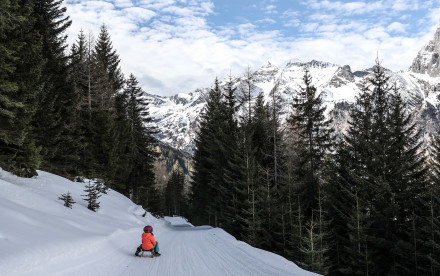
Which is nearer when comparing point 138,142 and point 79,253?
point 79,253

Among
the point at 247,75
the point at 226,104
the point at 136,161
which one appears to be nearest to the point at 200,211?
the point at 136,161

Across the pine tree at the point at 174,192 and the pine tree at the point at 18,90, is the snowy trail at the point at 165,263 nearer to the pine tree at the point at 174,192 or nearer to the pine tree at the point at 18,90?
the pine tree at the point at 18,90

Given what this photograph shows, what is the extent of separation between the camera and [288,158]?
25.1 meters

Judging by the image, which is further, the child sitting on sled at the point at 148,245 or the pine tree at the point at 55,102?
the pine tree at the point at 55,102

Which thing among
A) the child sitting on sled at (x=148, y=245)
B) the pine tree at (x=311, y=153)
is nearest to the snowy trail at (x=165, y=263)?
the child sitting on sled at (x=148, y=245)

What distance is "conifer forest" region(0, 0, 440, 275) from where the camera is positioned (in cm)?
1414

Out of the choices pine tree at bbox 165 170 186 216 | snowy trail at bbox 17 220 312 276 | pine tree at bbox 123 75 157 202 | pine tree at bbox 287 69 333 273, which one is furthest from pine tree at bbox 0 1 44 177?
pine tree at bbox 165 170 186 216

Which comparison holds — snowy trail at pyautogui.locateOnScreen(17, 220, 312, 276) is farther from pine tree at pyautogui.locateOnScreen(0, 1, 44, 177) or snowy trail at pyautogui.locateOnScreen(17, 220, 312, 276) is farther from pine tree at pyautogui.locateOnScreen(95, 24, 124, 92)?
pine tree at pyautogui.locateOnScreen(95, 24, 124, 92)

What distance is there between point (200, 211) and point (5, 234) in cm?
4122

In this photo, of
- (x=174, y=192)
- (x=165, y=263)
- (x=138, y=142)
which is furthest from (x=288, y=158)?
(x=174, y=192)

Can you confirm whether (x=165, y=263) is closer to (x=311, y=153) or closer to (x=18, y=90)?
(x=18, y=90)

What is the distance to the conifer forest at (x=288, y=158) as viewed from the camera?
14141 mm

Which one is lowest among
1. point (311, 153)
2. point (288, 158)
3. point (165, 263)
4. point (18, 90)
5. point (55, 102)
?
point (165, 263)

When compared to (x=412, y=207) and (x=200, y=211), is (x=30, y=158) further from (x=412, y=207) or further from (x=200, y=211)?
(x=200, y=211)
